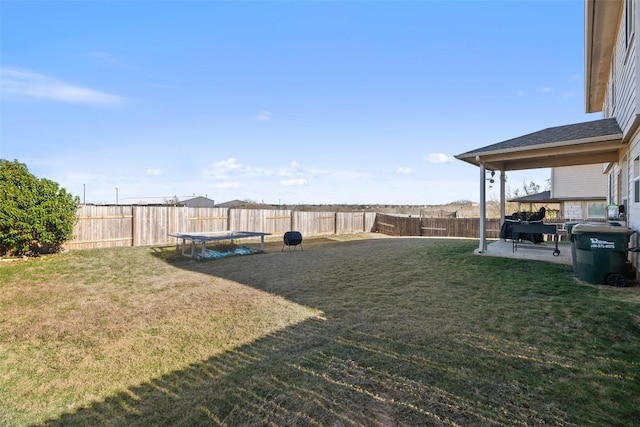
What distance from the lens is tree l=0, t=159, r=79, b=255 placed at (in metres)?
8.57

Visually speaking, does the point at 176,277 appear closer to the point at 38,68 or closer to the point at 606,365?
the point at 606,365

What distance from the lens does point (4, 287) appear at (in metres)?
6.57

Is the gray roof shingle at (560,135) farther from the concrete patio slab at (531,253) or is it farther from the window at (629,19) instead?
the concrete patio slab at (531,253)

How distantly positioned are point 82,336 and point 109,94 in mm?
13570

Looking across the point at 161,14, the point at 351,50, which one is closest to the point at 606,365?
the point at 161,14

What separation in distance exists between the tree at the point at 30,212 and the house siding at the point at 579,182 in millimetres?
23663

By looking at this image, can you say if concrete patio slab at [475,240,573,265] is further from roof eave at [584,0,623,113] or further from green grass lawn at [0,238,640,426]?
roof eave at [584,0,623,113]

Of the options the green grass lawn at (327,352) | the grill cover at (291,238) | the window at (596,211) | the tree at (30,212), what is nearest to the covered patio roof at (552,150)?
the green grass lawn at (327,352)

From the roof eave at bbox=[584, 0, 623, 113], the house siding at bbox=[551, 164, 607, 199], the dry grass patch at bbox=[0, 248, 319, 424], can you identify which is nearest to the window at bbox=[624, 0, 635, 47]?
the roof eave at bbox=[584, 0, 623, 113]

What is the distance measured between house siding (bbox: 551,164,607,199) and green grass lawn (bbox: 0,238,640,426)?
48.9 feet

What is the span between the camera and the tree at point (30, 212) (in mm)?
8570

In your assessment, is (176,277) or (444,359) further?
(176,277)

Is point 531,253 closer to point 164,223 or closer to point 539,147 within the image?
point 539,147

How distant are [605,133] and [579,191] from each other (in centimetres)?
1447
